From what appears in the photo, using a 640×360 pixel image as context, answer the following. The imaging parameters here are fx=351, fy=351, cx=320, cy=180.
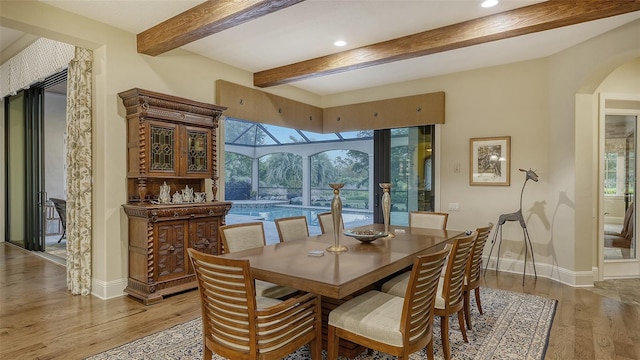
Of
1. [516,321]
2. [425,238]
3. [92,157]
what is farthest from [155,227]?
[516,321]

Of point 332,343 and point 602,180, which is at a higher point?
point 602,180

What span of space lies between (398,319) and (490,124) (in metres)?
3.81

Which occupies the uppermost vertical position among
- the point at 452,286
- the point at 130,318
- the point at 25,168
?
the point at 25,168

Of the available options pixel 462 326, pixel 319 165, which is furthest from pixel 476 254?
pixel 319 165

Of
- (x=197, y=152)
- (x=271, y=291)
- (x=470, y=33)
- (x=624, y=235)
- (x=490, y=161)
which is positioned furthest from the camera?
(x=490, y=161)

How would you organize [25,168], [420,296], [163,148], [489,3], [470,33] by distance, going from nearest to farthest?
[420,296] → [489,3] → [470,33] → [163,148] → [25,168]

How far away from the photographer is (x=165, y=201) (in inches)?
152

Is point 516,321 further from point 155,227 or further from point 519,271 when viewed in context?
point 155,227

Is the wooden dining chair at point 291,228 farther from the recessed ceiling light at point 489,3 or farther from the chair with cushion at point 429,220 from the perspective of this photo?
the recessed ceiling light at point 489,3

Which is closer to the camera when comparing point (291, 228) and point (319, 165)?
point (291, 228)

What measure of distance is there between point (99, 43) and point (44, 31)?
17.7 inches

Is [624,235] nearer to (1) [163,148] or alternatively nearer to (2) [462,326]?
(2) [462,326]

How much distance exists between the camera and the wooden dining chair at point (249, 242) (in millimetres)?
2592

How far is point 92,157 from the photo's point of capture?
3.78m
